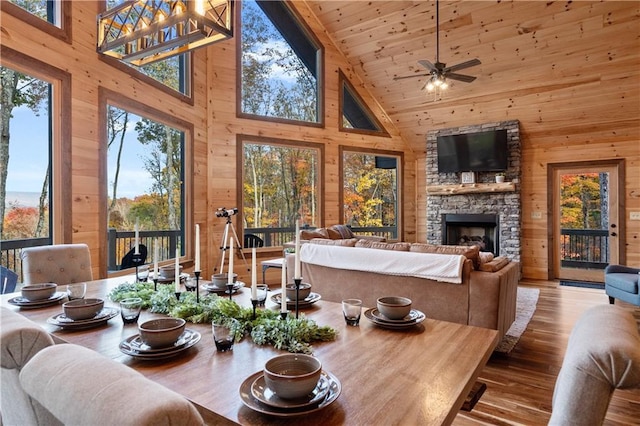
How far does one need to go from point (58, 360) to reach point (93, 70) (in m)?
4.00

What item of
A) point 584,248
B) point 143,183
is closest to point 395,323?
point 143,183

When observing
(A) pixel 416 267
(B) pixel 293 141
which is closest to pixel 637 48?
(A) pixel 416 267

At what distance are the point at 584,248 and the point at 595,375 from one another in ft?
24.4

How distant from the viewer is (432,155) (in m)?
7.61

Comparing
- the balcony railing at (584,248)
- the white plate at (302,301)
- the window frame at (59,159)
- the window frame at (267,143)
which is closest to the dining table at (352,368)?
the white plate at (302,301)

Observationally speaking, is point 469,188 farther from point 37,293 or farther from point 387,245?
point 37,293

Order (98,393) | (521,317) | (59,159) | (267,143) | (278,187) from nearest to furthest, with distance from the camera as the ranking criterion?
(98,393), (59,159), (521,317), (267,143), (278,187)

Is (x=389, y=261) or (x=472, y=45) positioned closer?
(x=389, y=261)

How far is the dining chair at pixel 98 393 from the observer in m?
0.51

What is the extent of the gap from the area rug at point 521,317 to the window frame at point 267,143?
3.52 m

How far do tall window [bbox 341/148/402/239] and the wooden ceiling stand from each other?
112 centimetres

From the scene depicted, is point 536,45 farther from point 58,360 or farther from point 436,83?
point 58,360

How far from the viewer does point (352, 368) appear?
115 cm

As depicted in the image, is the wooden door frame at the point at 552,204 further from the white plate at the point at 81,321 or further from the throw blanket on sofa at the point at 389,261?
the white plate at the point at 81,321
